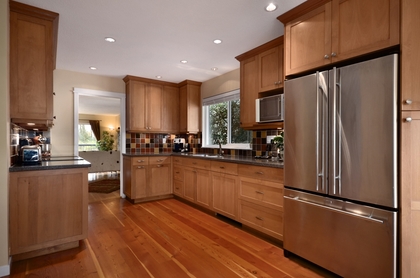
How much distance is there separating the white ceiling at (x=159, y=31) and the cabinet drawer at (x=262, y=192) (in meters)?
1.76

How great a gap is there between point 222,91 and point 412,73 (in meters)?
3.09

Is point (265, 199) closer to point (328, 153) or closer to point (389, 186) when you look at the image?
point (328, 153)

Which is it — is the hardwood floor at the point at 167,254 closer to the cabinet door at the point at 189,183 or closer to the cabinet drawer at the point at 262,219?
the cabinet drawer at the point at 262,219

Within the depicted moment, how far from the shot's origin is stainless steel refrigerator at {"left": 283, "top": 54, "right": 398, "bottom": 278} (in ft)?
5.29

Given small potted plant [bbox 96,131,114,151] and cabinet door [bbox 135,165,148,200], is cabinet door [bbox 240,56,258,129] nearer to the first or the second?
cabinet door [bbox 135,165,148,200]

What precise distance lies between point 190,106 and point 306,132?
312 centimetres

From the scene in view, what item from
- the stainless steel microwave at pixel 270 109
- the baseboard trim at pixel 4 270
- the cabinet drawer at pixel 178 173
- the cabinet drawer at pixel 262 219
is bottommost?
the baseboard trim at pixel 4 270

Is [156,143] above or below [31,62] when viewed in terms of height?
below

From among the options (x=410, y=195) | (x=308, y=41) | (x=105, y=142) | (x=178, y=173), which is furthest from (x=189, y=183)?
(x=105, y=142)

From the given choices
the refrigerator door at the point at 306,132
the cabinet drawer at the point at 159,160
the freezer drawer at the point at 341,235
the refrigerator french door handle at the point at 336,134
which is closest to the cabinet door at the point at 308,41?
the refrigerator door at the point at 306,132

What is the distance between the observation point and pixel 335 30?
1.91 metres

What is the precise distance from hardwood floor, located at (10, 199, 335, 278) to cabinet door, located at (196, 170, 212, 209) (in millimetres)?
344

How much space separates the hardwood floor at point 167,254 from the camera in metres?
2.04

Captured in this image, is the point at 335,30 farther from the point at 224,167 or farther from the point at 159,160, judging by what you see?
the point at 159,160
